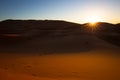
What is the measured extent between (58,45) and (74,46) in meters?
1.54

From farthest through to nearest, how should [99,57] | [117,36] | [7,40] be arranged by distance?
[117,36] → [7,40] → [99,57]

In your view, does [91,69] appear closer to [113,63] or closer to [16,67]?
[113,63]

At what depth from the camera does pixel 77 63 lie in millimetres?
13242

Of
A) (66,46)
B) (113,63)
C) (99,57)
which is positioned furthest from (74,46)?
(113,63)

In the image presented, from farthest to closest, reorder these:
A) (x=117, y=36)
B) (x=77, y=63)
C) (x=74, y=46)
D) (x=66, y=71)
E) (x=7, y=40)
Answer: (x=117, y=36), (x=7, y=40), (x=74, y=46), (x=77, y=63), (x=66, y=71)

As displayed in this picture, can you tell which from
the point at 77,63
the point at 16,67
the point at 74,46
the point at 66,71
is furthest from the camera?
the point at 74,46

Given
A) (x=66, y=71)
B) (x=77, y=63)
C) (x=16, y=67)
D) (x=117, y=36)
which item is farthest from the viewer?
(x=117, y=36)

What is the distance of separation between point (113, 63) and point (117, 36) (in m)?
15.6

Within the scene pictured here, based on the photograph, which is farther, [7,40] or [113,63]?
[7,40]

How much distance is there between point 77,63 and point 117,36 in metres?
16.5

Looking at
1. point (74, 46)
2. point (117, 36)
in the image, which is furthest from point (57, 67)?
point (117, 36)

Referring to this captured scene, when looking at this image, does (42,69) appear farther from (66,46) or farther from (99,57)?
(66,46)

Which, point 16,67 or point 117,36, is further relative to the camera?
point 117,36

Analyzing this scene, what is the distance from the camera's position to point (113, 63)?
532 inches
